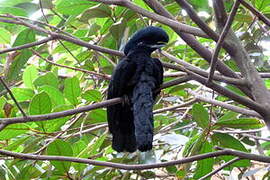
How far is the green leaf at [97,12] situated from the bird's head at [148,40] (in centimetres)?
21

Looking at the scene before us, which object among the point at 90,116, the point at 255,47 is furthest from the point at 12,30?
the point at 255,47

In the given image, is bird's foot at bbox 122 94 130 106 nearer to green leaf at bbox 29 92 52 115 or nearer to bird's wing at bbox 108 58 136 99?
bird's wing at bbox 108 58 136 99

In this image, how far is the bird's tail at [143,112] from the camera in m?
1.50

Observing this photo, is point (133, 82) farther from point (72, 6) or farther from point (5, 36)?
point (5, 36)

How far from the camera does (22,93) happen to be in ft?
7.34

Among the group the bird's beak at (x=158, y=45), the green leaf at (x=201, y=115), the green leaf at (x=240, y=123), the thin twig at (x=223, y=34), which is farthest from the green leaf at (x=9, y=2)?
the thin twig at (x=223, y=34)

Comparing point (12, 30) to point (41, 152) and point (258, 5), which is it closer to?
point (41, 152)

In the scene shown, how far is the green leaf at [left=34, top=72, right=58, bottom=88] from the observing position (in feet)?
7.28

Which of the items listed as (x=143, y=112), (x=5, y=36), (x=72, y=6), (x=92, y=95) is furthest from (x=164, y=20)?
(x=5, y=36)

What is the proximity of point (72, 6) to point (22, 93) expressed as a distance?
47 cm

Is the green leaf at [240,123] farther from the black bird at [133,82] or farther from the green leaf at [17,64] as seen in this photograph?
the green leaf at [17,64]

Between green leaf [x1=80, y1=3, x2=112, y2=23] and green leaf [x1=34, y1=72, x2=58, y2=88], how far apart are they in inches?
11.8

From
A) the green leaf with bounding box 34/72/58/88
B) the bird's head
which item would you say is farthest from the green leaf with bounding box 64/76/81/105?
the bird's head

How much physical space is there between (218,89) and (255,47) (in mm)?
1025
